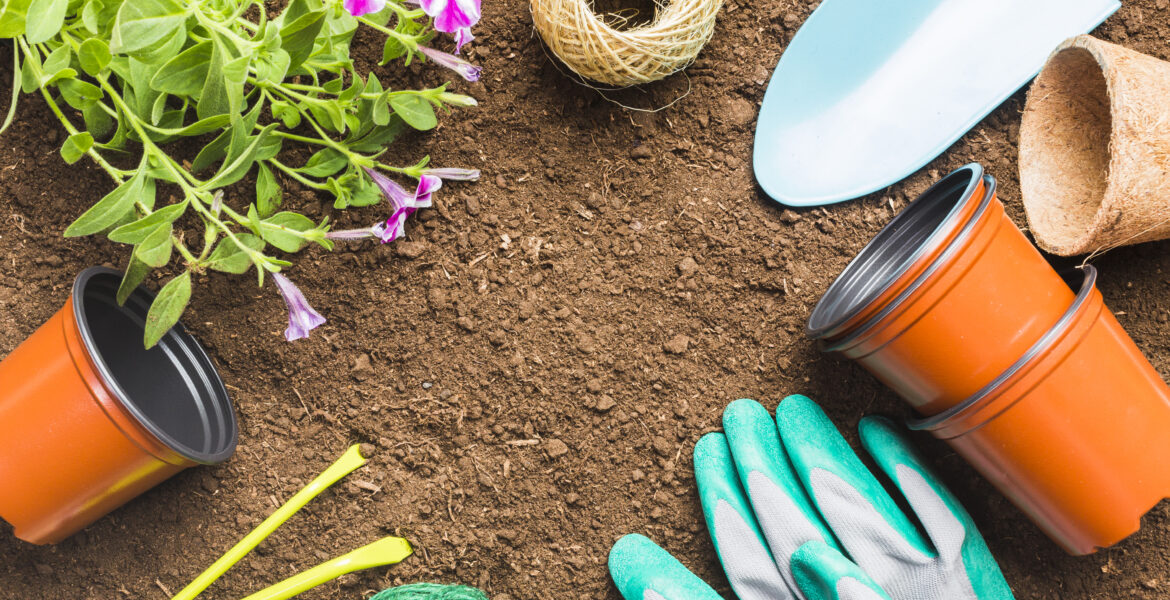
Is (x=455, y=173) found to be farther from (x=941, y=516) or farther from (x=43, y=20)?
(x=941, y=516)

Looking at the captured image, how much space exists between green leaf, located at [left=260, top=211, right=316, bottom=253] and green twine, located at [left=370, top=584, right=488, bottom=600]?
0.55m

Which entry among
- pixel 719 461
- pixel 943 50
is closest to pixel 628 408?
pixel 719 461

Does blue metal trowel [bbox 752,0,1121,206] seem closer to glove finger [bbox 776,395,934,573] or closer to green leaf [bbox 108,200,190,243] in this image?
glove finger [bbox 776,395,934,573]

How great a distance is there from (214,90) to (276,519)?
675 millimetres

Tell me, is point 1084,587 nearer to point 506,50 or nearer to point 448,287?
point 448,287

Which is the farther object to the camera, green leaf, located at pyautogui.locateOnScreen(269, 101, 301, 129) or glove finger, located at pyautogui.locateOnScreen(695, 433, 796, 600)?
glove finger, located at pyautogui.locateOnScreen(695, 433, 796, 600)

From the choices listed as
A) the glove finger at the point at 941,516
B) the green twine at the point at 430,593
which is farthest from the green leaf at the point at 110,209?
the glove finger at the point at 941,516

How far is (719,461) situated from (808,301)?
30 centimetres

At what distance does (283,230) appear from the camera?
855 millimetres

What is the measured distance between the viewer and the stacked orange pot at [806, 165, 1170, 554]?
2.86 feet

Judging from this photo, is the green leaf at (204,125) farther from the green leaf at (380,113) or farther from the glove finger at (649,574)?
the glove finger at (649,574)

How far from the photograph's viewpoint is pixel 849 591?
1021mm

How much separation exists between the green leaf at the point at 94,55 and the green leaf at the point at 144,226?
0.17 meters

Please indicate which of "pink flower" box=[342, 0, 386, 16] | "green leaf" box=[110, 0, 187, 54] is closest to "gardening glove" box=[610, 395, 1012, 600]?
"pink flower" box=[342, 0, 386, 16]
